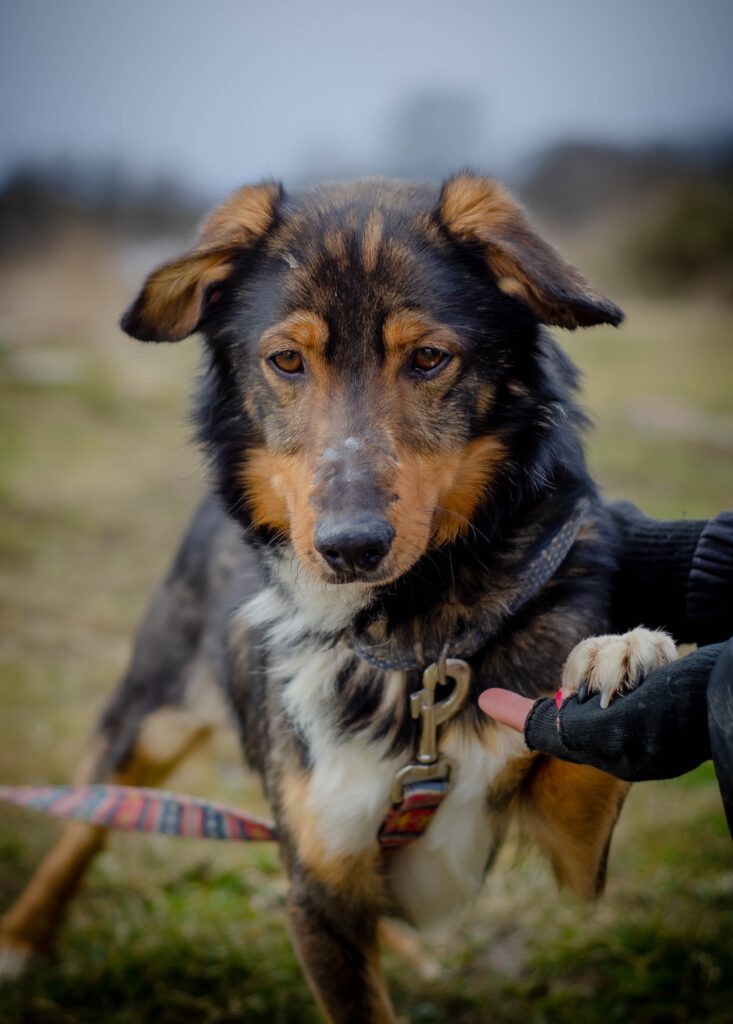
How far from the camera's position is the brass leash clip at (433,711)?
2059mm

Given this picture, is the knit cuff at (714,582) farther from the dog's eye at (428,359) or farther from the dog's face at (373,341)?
the dog's eye at (428,359)

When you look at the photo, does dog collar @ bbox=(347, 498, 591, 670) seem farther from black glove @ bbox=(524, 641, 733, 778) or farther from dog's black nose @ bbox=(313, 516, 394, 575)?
black glove @ bbox=(524, 641, 733, 778)

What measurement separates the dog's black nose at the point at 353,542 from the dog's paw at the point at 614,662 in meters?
0.43

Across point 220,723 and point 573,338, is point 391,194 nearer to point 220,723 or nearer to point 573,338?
point 220,723

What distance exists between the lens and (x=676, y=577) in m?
2.21

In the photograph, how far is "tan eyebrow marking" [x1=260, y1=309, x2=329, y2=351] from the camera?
206 centimetres

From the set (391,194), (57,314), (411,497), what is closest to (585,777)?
(411,497)

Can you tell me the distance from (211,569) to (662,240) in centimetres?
934

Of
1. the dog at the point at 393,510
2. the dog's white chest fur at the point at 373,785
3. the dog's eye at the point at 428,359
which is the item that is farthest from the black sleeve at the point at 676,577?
the dog's eye at the point at 428,359

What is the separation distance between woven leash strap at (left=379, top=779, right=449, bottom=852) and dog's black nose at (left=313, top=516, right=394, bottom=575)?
56 cm

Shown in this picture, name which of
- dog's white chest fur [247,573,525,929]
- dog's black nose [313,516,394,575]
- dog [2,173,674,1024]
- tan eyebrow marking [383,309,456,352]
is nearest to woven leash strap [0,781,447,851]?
dog [2,173,674,1024]

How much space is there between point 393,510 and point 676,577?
2.52ft

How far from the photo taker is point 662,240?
1089 centimetres

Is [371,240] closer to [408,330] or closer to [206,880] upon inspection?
[408,330]
